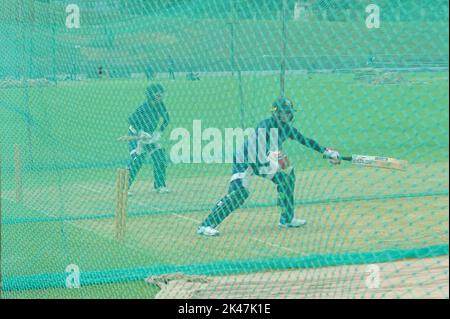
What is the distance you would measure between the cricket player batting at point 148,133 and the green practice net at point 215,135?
18cm

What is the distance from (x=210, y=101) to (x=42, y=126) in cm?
193

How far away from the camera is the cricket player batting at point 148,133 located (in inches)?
466

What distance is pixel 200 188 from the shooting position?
12.9 metres

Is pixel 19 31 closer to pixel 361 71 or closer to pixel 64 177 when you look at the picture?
pixel 64 177

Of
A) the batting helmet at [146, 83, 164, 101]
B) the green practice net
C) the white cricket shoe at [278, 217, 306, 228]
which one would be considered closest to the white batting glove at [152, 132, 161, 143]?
the green practice net

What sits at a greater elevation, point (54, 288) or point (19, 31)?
point (19, 31)

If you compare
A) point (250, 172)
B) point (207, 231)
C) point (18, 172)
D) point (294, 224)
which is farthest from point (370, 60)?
point (18, 172)

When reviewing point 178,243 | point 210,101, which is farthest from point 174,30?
point 178,243

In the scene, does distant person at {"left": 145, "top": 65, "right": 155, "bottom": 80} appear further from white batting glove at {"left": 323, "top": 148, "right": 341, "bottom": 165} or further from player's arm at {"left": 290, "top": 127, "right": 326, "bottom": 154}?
white batting glove at {"left": 323, "top": 148, "right": 341, "bottom": 165}

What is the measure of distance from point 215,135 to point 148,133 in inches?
44.3

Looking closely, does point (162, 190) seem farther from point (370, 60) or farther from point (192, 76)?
point (370, 60)

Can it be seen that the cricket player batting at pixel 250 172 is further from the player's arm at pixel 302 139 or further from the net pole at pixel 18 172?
the net pole at pixel 18 172

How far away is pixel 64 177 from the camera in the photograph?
38.6 feet

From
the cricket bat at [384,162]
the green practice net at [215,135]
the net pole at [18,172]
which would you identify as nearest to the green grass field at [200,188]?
the green practice net at [215,135]
